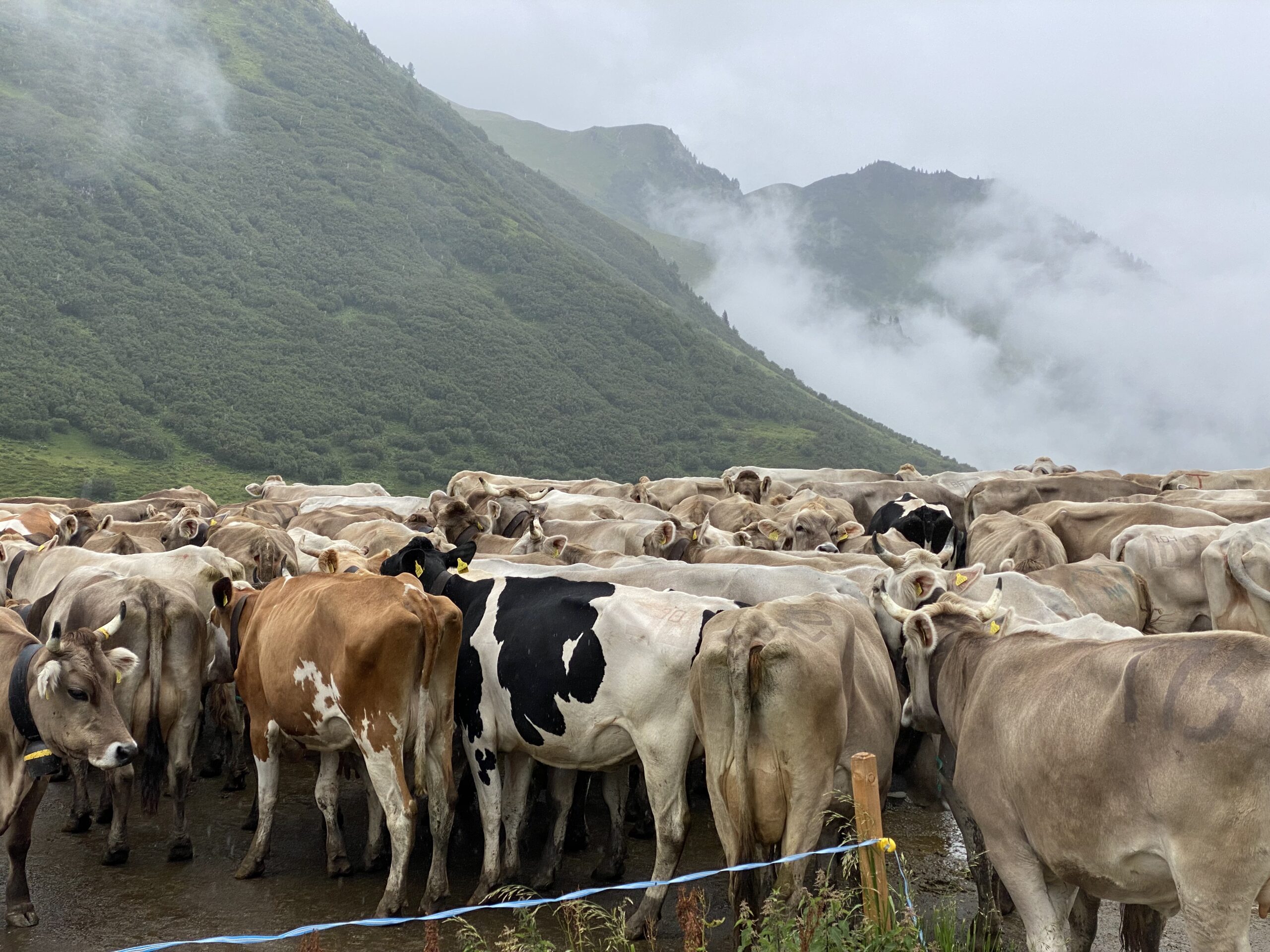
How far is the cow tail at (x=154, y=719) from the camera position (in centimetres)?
884

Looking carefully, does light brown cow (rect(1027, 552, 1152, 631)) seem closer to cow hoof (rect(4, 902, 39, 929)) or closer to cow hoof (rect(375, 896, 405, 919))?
cow hoof (rect(375, 896, 405, 919))

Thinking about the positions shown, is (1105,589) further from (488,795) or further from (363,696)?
(363,696)

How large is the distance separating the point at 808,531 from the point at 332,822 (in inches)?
382

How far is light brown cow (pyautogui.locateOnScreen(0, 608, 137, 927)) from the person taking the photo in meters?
7.39

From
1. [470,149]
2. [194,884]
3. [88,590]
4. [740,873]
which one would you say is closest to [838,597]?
[740,873]

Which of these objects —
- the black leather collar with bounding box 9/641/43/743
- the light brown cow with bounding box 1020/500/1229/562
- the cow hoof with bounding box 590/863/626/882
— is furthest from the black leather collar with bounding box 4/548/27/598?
the light brown cow with bounding box 1020/500/1229/562

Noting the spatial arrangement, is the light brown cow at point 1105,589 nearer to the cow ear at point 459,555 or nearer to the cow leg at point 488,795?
the cow ear at point 459,555

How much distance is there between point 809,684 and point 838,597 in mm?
1157

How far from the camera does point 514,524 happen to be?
57.7 ft

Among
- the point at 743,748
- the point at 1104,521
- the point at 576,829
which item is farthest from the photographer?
the point at 1104,521

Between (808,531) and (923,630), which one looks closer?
(923,630)

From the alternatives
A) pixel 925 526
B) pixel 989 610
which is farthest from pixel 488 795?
pixel 925 526

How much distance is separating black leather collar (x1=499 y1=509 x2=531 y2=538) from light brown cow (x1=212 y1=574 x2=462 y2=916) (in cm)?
884

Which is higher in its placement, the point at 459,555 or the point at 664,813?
the point at 459,555
